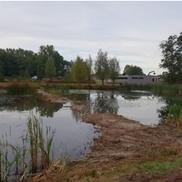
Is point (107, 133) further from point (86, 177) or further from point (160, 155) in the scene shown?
point (86, 177)

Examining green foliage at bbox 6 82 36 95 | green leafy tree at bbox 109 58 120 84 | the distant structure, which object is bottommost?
green foliage at bbox 6 82 36 95

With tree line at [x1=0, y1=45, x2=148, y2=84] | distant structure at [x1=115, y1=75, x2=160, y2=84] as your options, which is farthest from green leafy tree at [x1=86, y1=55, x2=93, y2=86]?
distant structure at [x1=115, y1=75, x2=160, y2=84]

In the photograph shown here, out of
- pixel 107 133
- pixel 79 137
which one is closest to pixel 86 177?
pixel 79 137

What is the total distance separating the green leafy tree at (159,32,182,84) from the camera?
59.4 meters

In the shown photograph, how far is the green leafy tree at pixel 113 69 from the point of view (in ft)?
204

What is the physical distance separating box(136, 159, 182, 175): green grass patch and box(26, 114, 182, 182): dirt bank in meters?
0.08

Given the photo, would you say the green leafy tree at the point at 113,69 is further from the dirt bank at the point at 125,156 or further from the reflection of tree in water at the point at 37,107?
the dirt bank at the point at 125,156

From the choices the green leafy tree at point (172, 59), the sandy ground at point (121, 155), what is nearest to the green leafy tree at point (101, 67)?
the green leafy tree at point (172, 59)

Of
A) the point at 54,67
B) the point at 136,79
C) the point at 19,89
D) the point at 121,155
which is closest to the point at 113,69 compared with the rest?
the point at 54,67

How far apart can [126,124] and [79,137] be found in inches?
150

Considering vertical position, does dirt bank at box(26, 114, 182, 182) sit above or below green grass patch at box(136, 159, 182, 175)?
below

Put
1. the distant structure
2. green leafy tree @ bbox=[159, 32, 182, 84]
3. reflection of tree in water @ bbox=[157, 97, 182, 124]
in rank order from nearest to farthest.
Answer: reflection of tree in water @ bbox=[157, 97, 182, 124]
green leafy tree @ bbox=[159, 32, 182, 84]
the distant structure

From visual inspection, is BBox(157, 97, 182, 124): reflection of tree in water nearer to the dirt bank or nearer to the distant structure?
the dirt bank

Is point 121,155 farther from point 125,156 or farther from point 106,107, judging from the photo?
point 106,107
